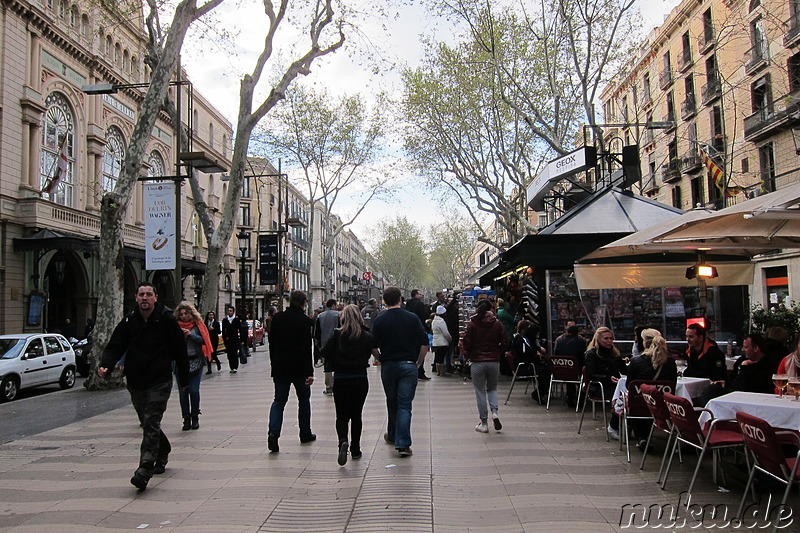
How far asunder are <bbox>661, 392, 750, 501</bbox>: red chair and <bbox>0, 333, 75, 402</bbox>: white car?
41.1 ft

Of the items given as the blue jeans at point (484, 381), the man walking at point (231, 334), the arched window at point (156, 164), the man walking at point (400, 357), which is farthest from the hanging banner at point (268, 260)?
the man walking at point (400, 357)

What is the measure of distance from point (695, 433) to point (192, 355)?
610cm

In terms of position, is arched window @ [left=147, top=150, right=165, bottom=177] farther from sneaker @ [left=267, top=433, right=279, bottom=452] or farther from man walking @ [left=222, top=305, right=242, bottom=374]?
sneaker @ [left=267, top=433, right=279, bottom=452]

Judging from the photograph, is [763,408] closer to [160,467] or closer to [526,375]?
[160,467]

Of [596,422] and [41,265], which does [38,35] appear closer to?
[41,265]

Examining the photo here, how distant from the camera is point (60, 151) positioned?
2392 cm

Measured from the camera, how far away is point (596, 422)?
8250 millimetres

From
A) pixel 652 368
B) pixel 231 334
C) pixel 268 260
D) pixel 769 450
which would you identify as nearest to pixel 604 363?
pixel 652 368

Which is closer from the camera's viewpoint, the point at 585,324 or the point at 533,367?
the point at 533,367

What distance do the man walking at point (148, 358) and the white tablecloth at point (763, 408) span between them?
15.6 ft

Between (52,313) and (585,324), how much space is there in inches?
924

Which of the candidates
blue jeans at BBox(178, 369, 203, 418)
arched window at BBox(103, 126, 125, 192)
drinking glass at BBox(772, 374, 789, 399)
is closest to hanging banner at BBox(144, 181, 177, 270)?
blue jeans at BBox(178, 369, 203, 418)

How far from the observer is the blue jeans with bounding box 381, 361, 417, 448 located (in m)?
6.32

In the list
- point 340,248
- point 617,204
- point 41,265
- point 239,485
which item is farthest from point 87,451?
point 340,248
